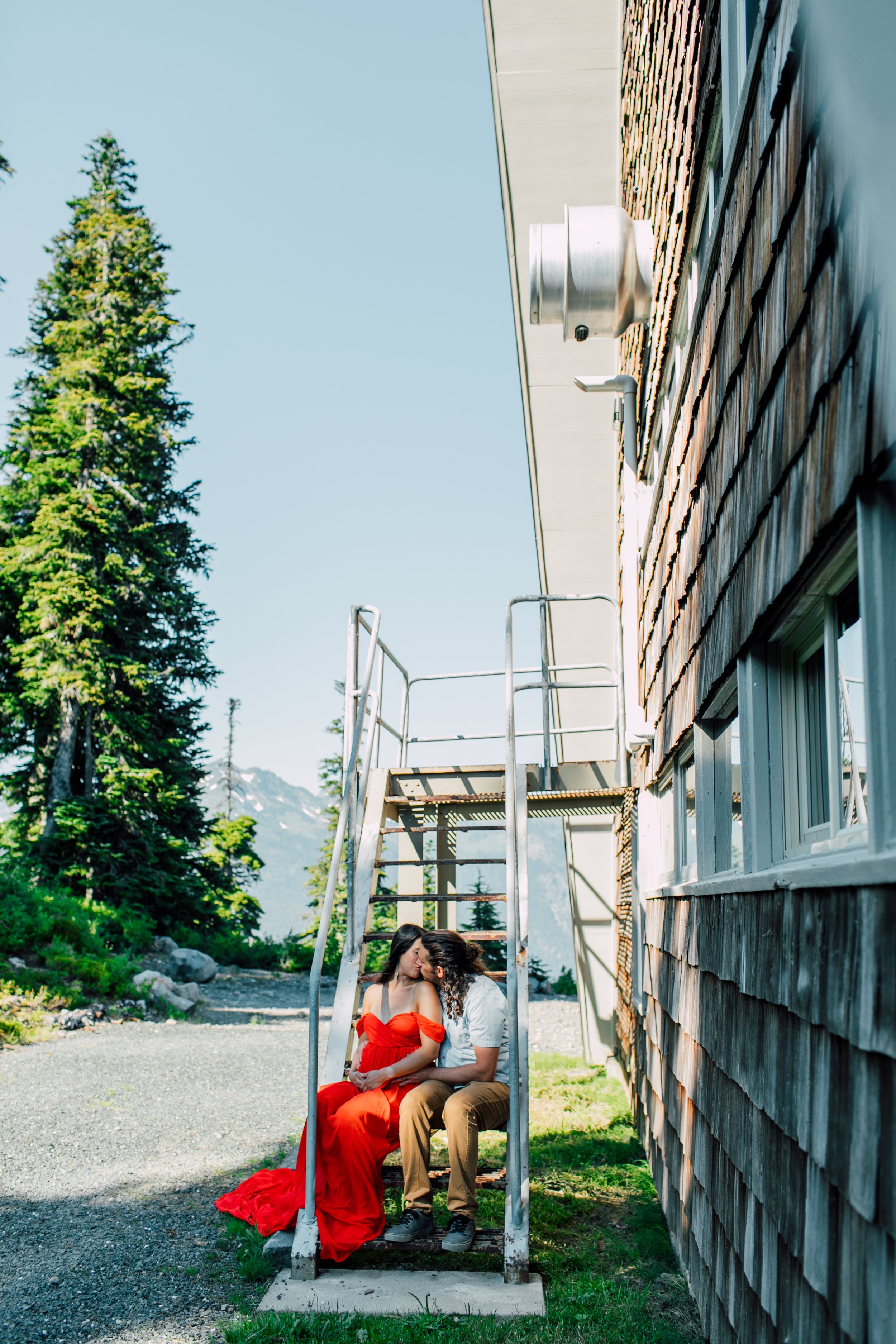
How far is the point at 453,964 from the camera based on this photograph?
456 cm

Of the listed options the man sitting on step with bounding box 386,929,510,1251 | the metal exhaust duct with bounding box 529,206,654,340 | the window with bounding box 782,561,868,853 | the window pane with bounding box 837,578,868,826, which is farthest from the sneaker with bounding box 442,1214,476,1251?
the metal exhaust duct with bounding box 529,206,654,340

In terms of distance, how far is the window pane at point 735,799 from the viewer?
126 inches

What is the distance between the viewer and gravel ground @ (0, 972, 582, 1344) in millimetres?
3650

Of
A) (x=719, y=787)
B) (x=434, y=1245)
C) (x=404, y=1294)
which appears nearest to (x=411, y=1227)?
(x=434, y=1245)

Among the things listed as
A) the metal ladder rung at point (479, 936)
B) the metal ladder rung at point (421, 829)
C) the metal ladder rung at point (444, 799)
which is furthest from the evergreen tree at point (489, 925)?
the metal ladder rung at point (479, 936)

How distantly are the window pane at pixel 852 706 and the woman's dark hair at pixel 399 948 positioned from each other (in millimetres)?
2984

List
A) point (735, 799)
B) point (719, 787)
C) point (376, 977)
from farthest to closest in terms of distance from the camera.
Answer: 1. point (376, 977)
2. point (719, 787)
3. point (735, 799)

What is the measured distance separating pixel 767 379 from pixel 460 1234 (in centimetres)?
325

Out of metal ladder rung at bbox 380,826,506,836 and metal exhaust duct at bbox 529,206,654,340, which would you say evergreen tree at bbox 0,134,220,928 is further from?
metal exhaust duct at bbox 529,206,654,340

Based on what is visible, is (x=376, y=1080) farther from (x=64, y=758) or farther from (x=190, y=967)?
(x=64, y=758)

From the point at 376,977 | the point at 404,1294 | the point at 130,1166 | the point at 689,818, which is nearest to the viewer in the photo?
the point at 404,1294

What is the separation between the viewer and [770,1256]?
2.25 metres

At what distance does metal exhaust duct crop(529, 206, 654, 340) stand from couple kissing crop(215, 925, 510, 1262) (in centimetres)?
343

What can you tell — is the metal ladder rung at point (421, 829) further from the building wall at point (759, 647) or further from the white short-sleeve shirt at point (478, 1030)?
the building wall at point (759, 647)
